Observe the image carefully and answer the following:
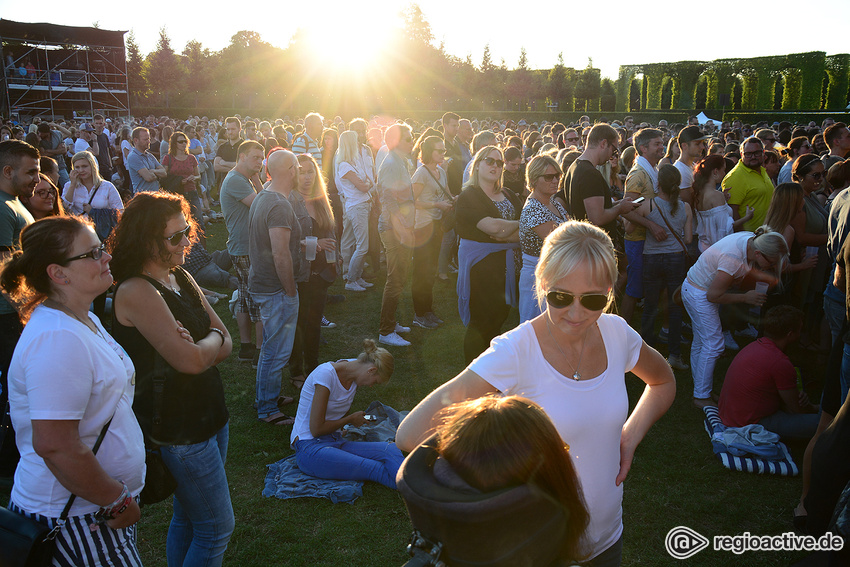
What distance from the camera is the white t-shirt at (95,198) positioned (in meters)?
6.52

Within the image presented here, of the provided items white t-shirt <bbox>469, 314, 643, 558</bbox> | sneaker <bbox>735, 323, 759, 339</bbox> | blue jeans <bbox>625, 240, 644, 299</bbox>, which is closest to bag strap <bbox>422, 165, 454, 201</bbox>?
blue jeans <bbox>625, 240, 644, 299</bbox>

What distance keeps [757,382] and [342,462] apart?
10.6 ft

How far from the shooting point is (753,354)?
4387 millimetres

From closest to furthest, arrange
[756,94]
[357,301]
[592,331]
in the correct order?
[592,331]
[357,301]
[756,94]

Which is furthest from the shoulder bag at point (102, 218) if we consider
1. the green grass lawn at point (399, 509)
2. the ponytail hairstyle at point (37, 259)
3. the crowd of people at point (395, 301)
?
the ponytail hairstyle at point (37, 259)

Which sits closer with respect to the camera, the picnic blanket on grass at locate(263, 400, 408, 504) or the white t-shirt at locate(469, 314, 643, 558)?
the white t-shirt at locate(469, 314, 643, 558)

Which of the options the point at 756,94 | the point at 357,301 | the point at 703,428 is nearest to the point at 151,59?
the point at 756,94

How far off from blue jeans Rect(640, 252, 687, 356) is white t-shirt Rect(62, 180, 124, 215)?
602 cm

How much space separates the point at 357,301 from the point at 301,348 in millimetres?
2408

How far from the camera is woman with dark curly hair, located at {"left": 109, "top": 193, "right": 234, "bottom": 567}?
2.24 meters

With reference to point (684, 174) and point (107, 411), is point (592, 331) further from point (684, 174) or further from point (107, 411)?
point (684, 174)

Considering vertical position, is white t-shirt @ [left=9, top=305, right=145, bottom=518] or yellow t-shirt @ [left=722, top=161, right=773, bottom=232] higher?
yellow t-shirt @ [left=722, top=161, right=773, bottom=232]

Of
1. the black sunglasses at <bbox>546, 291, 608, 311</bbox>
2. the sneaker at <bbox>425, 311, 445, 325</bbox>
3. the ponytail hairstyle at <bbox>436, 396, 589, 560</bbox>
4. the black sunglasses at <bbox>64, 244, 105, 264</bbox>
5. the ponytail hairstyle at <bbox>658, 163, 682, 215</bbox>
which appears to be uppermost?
the ponytail hairstyle at <bbox>658, 163, 682, 215</bbox>

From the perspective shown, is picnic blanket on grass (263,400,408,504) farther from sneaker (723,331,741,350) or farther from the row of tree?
the row of tree
